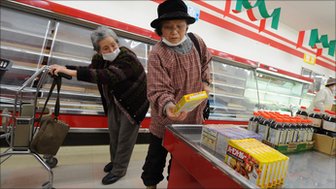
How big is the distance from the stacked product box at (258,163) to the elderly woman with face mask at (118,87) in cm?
134

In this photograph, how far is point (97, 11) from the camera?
3.29 m

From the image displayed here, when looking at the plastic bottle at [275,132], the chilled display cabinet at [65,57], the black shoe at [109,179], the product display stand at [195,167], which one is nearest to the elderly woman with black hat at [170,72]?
the product display stand at [195,167]

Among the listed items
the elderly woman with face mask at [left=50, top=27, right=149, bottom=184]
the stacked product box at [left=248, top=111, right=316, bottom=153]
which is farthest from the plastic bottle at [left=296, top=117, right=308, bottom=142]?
the elderly woman with face mask at [left=50, top=27, right=149, bottom=184]

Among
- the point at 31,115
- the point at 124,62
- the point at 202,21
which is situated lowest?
the point at 31,115

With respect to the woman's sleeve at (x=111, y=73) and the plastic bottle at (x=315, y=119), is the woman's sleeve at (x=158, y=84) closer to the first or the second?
the woman's sleeve at (x=111, y=73)

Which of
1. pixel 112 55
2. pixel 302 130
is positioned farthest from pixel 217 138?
pixel 112 55

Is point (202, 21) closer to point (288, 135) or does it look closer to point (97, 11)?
point (97, 11)

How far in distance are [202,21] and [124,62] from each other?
323 cm

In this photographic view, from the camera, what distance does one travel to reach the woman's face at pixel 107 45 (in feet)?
5.98

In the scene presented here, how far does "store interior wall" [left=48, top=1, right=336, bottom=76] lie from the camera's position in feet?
11.1

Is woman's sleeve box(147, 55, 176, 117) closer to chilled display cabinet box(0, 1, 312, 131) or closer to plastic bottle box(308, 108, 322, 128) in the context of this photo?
plastic bottle box(308, 108, 322, 128)

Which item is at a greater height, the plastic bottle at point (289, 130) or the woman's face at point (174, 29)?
the woman's face at point (174, 29)

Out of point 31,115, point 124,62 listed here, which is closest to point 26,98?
point 31,115

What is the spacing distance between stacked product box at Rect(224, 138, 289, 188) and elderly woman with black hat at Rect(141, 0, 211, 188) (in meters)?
0.39
